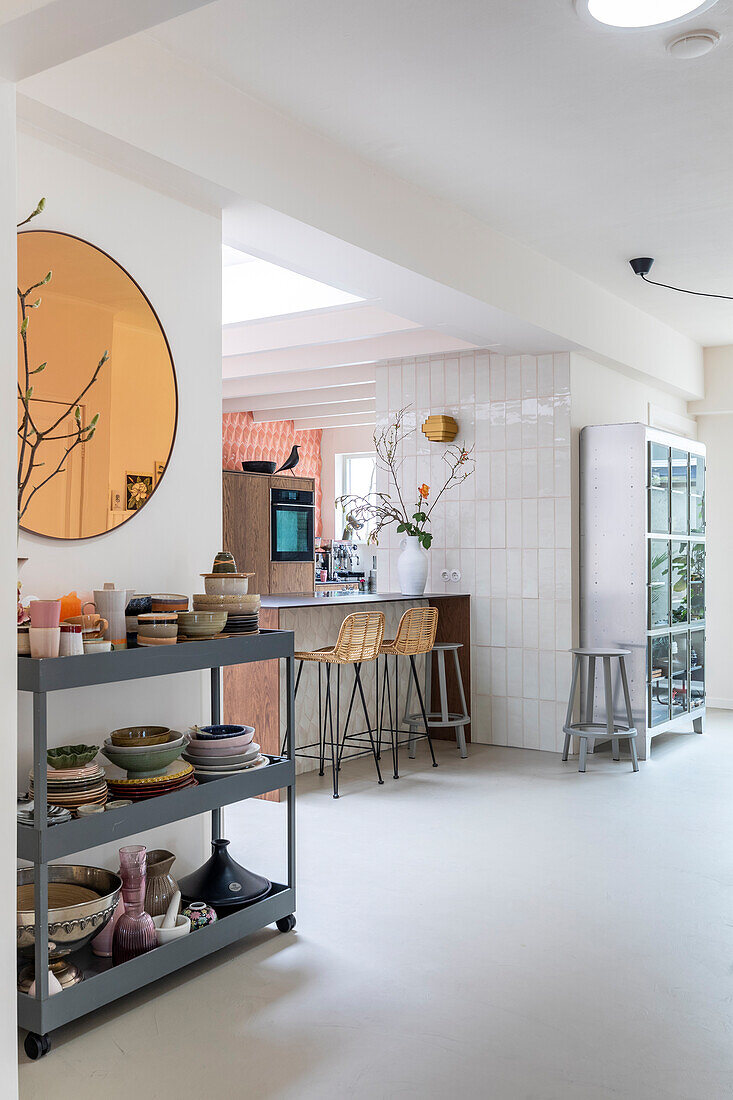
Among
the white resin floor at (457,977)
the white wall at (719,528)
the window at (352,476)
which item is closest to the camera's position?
the white resin floor at (457,977)

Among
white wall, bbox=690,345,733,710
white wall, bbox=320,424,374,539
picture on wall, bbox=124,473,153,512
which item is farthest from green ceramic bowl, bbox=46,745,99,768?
white wall, bbox=320,424,374,539

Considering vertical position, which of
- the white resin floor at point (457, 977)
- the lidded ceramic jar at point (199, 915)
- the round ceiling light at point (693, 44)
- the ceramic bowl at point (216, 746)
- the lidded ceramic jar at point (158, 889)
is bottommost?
the white resin floor at point (457, 977)

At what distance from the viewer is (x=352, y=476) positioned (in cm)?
1177

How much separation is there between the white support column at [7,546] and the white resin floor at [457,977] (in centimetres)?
44

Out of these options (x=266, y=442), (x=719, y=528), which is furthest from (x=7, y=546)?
(x=266, y=442)

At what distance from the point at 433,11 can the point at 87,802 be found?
7.80 ft

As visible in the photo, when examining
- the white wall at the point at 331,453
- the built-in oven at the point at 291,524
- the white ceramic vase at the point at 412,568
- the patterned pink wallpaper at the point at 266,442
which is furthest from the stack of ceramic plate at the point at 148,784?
the white wall at the point at 331,453

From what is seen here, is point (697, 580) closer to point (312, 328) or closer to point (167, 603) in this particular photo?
point (312, 328)

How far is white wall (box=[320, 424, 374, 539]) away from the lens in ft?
37.7

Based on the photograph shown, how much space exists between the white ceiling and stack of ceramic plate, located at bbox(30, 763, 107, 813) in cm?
212

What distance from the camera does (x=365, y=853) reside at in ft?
12.1

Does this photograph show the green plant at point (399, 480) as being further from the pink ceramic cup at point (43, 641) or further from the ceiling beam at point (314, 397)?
the pink ceramic cup at point (43, 641)

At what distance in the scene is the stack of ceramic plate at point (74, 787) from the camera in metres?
2.37

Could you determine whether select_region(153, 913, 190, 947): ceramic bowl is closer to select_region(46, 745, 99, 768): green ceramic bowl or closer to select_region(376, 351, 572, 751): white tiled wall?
select_region(46, 745, 99, 768): green ceramic bowl
